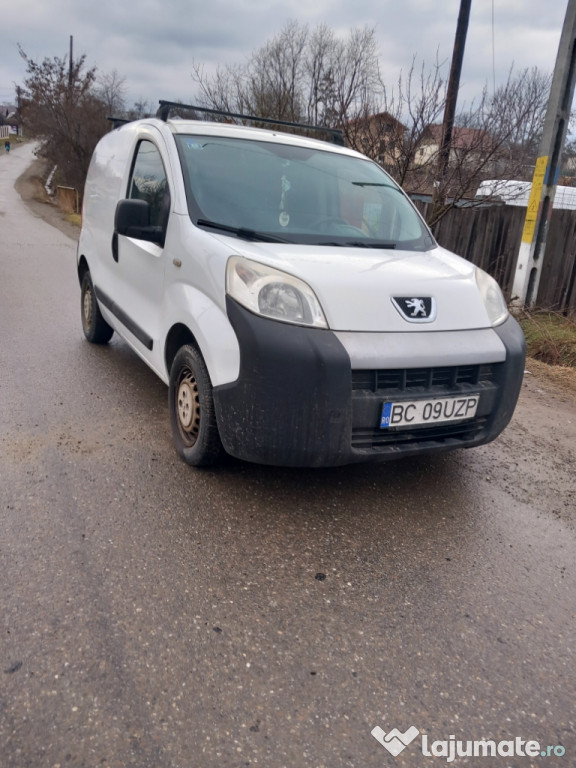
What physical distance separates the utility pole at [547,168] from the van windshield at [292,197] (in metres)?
4.28

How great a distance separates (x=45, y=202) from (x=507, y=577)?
28.9 meters

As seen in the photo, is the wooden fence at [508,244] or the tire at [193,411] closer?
the tire at [193,411]

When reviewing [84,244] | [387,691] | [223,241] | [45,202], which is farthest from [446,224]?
[45,202]

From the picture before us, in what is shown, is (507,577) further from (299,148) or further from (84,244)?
(84,244)

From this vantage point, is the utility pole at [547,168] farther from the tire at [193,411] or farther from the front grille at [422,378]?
the tire at [193,411]

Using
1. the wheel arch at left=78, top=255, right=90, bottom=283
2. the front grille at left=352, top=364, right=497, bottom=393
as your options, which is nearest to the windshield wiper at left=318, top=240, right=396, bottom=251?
the front grille at left=352, top=364, right=497, bottom=393

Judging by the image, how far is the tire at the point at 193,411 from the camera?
131 inches

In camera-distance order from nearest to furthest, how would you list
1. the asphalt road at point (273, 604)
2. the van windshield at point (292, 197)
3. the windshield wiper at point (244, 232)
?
the asphalt road at point (273, 604) < the windshield wiper at point (244, 232) < the van windshield at point (292, 197)

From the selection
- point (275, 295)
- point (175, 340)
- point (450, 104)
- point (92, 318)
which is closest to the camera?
point (275, 295)

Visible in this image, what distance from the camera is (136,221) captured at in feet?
12.5

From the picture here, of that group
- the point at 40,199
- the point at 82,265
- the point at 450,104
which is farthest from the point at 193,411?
the point at 40,199

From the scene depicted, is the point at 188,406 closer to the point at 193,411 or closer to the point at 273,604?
the point at 193,411

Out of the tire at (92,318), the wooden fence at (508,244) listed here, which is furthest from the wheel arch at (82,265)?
the wooden fence at (508,244)

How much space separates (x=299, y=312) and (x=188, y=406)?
1.00 metres
